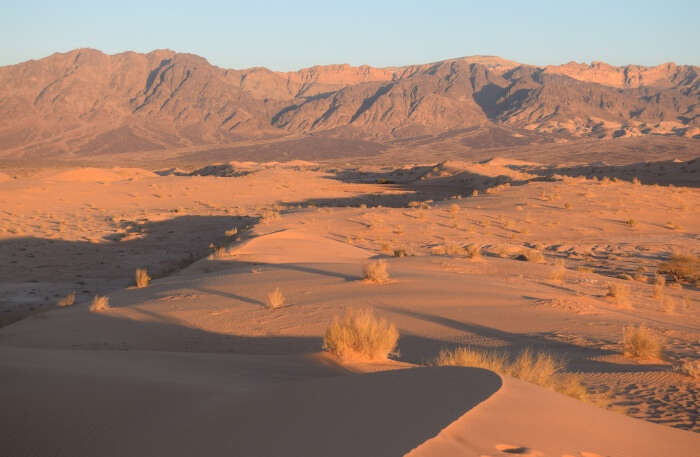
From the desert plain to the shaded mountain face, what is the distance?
12789 cm

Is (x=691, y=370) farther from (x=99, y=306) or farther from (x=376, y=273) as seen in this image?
(x=99, y=306)

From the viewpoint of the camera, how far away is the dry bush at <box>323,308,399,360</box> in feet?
19.5

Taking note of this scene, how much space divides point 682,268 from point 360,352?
1032cm

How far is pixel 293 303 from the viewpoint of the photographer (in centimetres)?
933

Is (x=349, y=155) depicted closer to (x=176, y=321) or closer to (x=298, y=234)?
(x=298, y=234)

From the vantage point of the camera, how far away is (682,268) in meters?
13.5

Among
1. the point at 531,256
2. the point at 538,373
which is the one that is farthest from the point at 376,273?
the point at 531,256

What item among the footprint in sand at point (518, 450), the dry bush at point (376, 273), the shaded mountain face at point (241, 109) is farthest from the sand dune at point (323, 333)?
the shaded mountain face at point (241, 109)

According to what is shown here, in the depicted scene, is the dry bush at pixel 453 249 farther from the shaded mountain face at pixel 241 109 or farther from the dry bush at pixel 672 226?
the shaded mountain face at pixel 241 109

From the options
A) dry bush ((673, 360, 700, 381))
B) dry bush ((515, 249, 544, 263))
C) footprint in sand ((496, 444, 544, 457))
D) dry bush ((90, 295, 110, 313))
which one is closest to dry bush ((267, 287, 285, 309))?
dry bush ((90, 295, 110, 313))

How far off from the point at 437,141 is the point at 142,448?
14009 centimetres

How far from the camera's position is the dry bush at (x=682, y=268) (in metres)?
13.4

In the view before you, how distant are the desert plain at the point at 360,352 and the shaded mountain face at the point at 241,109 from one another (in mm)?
127886

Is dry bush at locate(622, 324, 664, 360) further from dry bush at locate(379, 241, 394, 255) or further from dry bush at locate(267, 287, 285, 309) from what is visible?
dry bush at locate(379, 241, 394, 255)
